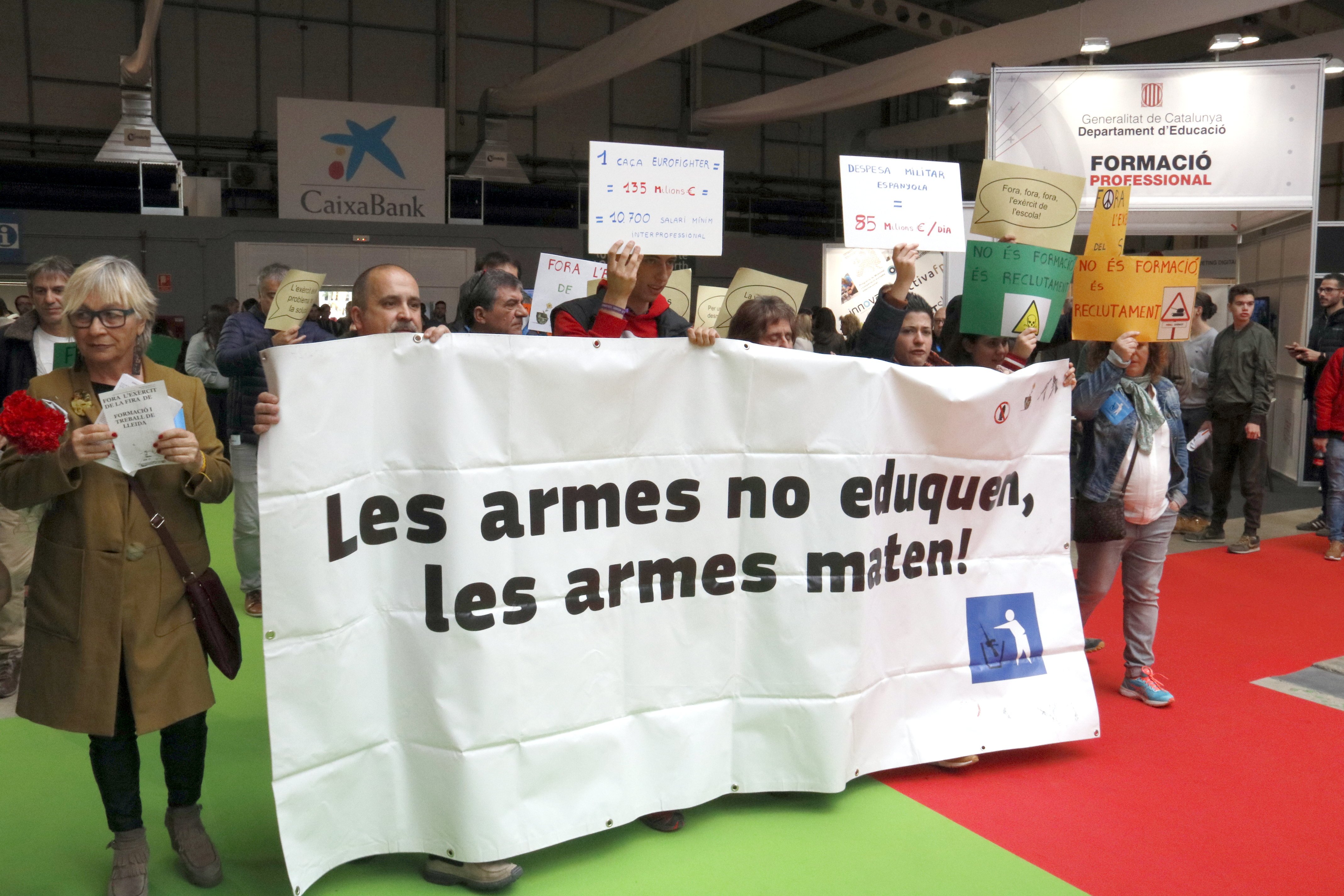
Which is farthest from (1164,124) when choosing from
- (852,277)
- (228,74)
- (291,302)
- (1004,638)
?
(228,74)

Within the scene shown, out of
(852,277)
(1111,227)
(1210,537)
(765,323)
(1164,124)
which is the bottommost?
(1210,537)

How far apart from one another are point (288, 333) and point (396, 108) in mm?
13230

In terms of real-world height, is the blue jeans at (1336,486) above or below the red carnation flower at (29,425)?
below

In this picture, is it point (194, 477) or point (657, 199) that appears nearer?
point (194, 477)

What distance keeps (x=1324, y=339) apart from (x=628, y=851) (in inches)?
279

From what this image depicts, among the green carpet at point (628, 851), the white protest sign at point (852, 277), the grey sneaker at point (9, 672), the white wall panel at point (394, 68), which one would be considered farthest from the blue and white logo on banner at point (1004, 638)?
the white wall panel at point (394, 68)

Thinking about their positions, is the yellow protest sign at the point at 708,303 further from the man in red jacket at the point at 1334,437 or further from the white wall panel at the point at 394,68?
the white wall panel at the point at 394,68

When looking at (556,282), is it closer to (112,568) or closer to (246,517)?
(246,517)

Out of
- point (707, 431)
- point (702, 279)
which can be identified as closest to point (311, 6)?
point (702, 279)

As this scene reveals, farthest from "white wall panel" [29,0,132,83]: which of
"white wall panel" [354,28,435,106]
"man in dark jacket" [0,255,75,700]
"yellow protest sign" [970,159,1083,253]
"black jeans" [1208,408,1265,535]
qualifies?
"yellow protest sign" [970,159,1083,253]

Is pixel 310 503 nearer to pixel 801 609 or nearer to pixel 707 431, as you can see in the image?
pixel 707 431

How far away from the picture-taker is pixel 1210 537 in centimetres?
730

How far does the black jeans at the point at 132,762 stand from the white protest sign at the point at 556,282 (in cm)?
340

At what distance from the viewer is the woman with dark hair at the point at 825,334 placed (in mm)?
7117
